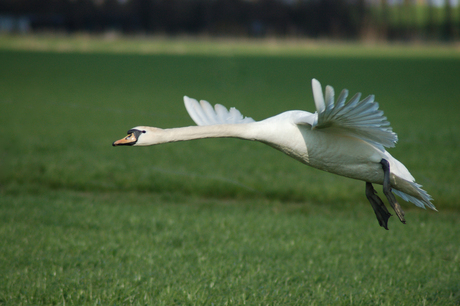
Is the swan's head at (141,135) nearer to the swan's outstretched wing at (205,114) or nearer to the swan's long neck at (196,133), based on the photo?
the swan's long neck at (196,133)

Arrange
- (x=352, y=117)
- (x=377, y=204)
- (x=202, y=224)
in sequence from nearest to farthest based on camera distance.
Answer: (x=352, y=117) < (x=377, y=204) < (x=202, y=224)

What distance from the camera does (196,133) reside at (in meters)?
3.31

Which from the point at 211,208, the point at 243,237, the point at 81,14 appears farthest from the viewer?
the point at 81,14

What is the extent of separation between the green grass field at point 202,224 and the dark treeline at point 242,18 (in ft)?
268

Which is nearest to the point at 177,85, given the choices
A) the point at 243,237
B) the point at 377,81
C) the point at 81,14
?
the point at 377,81

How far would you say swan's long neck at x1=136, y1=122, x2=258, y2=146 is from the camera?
3.26 metres

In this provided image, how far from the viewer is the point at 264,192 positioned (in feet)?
28.1

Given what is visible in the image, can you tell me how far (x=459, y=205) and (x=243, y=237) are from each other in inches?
154

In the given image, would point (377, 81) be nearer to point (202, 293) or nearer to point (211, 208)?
point (211, 208)

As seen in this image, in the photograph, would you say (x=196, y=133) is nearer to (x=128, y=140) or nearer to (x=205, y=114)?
(x=128, y=140)

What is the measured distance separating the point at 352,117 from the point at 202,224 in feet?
13.1

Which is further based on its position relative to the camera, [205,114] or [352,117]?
[205,114]

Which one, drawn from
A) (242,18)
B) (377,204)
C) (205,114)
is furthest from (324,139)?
(242,18)

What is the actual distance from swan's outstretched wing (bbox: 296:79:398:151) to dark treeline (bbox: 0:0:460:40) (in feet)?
306
